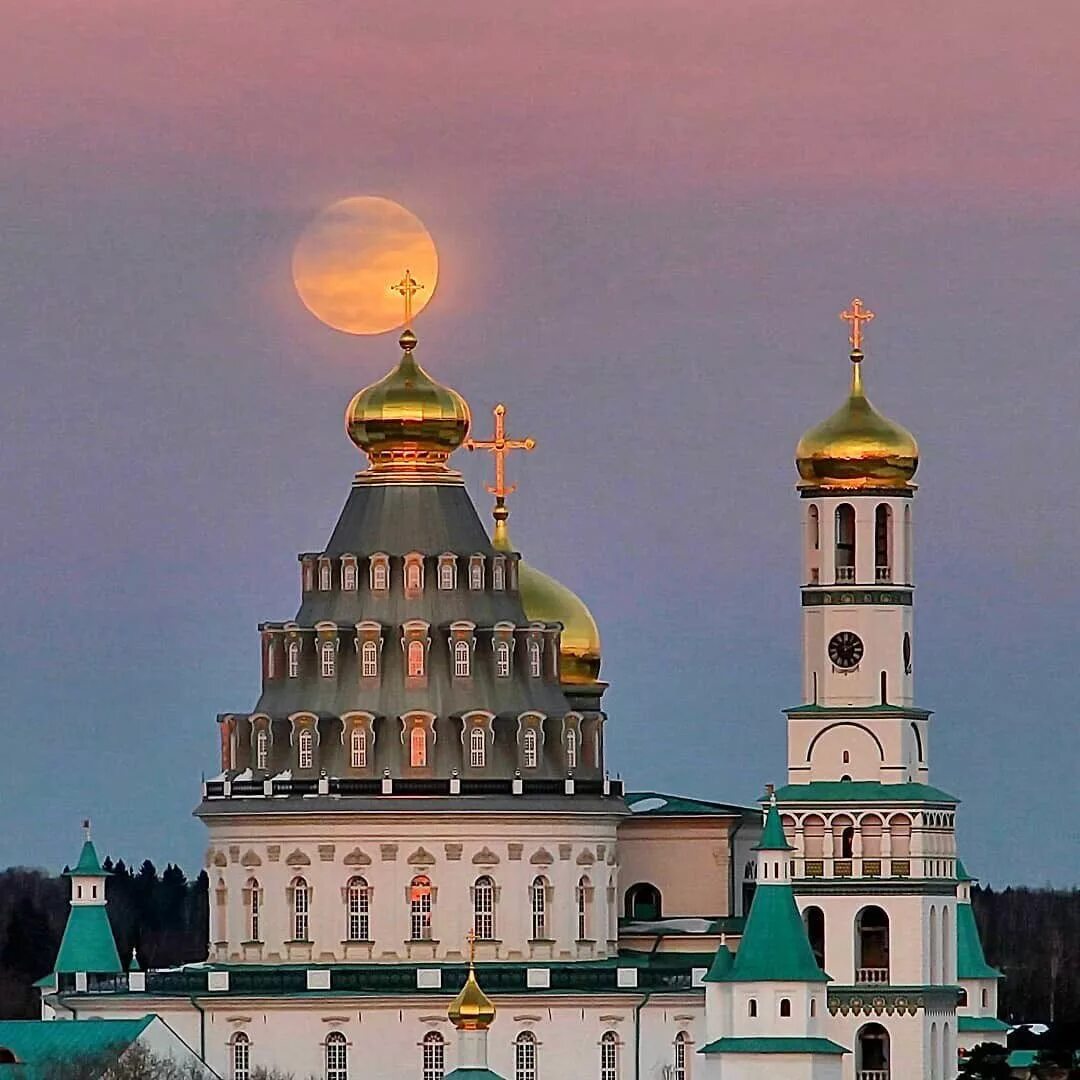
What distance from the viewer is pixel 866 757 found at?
102312 mm

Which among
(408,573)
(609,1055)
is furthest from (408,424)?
(609,1055)

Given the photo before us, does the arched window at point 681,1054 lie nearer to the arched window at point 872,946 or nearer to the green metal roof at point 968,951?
the arched window at point 872,946

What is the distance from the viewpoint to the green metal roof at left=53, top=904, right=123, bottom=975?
4203 inches

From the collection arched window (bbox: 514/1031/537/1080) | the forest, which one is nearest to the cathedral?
arched window (bbox: 514/1031/537/1080)

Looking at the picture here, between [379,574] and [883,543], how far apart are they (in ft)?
27.3

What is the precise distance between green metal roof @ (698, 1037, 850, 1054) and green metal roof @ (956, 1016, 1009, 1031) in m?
13.7

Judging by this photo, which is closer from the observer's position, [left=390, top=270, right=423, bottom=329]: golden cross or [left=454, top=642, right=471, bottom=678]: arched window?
[left=454, top=642, right=471, bottom=678]: arched window

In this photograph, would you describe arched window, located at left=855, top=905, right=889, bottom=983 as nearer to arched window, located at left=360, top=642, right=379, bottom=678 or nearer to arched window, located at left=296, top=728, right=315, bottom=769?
arched window, located at left=360, top=642, right=379, bottom=678

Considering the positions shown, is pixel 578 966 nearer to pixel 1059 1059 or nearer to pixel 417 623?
pixel 417 623

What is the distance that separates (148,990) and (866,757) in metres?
12.3

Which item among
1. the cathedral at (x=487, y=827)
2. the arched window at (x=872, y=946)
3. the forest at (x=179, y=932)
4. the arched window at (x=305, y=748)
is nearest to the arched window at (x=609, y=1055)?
the cathedral at (x=487, y=827)

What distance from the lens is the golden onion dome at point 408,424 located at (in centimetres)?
10425

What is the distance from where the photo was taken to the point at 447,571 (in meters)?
103

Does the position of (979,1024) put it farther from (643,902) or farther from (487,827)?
(487,827)
